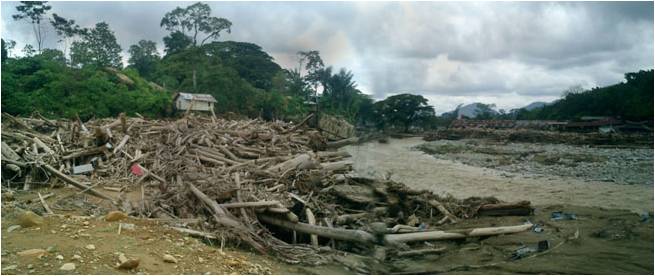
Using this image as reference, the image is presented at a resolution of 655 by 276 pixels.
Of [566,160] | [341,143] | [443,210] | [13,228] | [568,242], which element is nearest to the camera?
[13,228]

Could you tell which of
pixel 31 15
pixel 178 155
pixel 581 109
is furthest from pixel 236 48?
pixel 178 155

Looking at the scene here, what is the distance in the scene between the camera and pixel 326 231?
6.40m

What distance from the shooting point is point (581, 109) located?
104ft

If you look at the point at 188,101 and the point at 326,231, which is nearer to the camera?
the point at 326,231

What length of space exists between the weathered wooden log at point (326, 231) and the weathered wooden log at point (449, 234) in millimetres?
372

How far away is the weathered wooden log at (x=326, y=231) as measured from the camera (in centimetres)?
598

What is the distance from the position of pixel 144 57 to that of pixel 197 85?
1348 centimetres

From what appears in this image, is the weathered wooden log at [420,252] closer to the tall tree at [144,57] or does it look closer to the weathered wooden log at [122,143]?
the weathered wooden log at [122,143]

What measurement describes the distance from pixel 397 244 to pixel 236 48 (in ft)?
122

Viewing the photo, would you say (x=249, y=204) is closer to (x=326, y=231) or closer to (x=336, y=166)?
(x=326, y=231)

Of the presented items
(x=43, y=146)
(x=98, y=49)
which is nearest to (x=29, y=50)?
(x=98, y=49)

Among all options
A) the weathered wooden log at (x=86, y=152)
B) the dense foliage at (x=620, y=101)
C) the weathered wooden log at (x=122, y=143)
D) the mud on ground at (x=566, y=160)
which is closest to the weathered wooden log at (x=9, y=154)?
the weathered wooden log at (x=86, y=152)

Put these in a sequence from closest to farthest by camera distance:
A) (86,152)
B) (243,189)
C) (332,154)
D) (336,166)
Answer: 1. (243,189)
2. (86,152)
3. (336,166)
4. (332,154)

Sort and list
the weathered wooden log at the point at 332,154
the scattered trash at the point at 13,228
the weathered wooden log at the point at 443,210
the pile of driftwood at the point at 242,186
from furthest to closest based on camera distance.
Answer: the weathered wooden log at the point at 332,154 → the weathered wooden log at the point at 443,210 → the pile of driftwood at the point at 242,186 → the scattered trash at the point at 13,228
